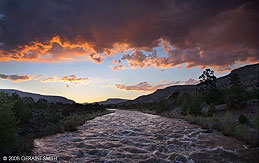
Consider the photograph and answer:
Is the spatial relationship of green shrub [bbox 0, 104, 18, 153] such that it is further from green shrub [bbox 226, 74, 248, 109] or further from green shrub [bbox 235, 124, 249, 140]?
green shrub [bbox 226, 74, 248, 109]

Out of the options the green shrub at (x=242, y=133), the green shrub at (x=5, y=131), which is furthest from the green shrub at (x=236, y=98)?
the green shrub at (x=5, y=131)

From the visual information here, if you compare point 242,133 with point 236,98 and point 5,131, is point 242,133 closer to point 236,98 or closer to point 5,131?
point 5,131

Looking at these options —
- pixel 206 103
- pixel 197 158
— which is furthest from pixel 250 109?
pixel 197 158

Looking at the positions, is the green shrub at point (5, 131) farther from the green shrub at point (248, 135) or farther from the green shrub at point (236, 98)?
the green shrub at point (236, 98)

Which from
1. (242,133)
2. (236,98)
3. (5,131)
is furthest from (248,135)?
(236,98)

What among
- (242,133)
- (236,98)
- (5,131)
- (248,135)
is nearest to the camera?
(5,131)

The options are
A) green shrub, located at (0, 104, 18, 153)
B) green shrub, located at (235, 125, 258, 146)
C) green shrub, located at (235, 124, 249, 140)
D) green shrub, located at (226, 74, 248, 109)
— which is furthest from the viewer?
green shrub, located at (226, 74, 248, 109)

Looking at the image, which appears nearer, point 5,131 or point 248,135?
point 5,131

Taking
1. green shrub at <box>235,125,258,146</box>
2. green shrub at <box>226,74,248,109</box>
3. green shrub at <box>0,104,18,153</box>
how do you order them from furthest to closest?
green shrub at <box>226,74,248,109</box>
green shrub at <box>235,125,258,146</box>
green shrub at <box>0,104,18,153</box>

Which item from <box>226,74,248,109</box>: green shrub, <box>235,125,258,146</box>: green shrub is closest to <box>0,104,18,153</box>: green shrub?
<box>235,125,258,146</box>: green shrub

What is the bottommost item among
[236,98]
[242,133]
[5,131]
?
[242,133]

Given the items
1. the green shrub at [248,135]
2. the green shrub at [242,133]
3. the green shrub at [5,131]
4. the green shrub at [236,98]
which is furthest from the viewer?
the green shrub at [236,98]

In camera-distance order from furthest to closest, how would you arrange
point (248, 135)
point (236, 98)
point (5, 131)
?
1. point (236, 98)
2. point (248, 135)
3. point (5, 131)

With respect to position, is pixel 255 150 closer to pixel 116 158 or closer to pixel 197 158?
pixel 197 158
